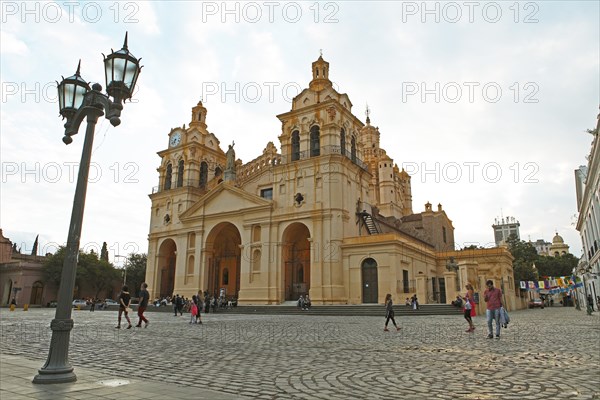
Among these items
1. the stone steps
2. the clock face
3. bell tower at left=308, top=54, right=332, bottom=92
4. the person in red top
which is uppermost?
bell tower at left=308, top=54, right=332, bottom=92

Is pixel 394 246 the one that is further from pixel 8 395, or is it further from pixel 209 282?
pixel 8 395

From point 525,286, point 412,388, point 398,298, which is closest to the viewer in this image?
point 412,388

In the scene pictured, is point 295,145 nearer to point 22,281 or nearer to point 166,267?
point 166,267

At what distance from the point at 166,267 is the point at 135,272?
22936 millimetres

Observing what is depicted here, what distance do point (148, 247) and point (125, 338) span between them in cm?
3910

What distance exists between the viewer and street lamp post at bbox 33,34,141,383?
5.87 meters

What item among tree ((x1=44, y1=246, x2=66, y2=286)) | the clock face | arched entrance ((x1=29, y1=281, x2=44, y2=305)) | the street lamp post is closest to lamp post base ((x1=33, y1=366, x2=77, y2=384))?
the street lamp post

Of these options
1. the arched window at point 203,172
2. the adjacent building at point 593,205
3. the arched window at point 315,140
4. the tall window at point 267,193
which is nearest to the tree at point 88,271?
the arched window at point 203,172

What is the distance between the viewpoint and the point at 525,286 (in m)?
47.3

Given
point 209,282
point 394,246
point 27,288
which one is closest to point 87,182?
point 394,246

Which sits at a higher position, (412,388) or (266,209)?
(266,209)

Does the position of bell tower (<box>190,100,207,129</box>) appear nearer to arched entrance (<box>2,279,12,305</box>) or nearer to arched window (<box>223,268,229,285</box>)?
arched window (<box>223,268,229,285</box>)

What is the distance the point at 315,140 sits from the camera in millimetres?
39406

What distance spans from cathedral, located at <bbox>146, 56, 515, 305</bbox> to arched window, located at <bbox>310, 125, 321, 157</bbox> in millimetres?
93
